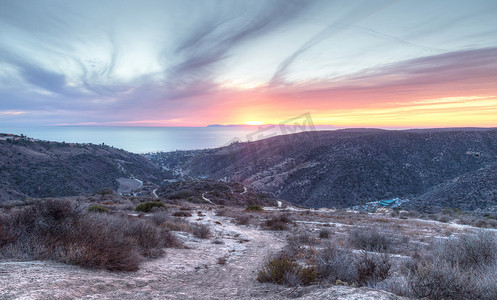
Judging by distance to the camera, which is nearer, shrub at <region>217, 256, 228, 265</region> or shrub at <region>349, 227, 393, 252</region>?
shrub at <region>217, 256, 228, 265</region>

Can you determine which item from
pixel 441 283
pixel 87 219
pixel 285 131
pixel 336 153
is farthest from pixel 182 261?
pixel 285 131

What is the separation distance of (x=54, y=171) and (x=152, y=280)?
182 ft

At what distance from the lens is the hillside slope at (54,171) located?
38.8m

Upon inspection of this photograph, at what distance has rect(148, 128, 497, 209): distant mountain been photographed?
106 feet

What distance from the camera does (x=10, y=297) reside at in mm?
2607

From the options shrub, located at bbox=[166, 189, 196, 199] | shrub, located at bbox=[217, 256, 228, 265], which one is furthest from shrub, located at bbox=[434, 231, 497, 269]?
shrub, located at bbox=[166, 189, 196, 199]

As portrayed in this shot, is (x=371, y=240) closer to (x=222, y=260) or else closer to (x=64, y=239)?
(x=222, y=260)

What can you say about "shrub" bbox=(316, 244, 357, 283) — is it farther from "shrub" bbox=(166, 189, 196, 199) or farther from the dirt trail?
"shrub" bbox=(166, 189, 196, 199)

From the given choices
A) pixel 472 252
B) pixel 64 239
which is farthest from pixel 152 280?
pixel 472 252

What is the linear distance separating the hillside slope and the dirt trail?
132 ft

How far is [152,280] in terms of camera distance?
4168 mm

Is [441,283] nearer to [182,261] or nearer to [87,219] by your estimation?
[182,261]

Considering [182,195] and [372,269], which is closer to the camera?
[372,269]

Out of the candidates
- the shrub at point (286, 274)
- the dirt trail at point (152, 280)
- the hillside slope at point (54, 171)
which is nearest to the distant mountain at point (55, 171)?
the hillside slope at point (54, 171)
